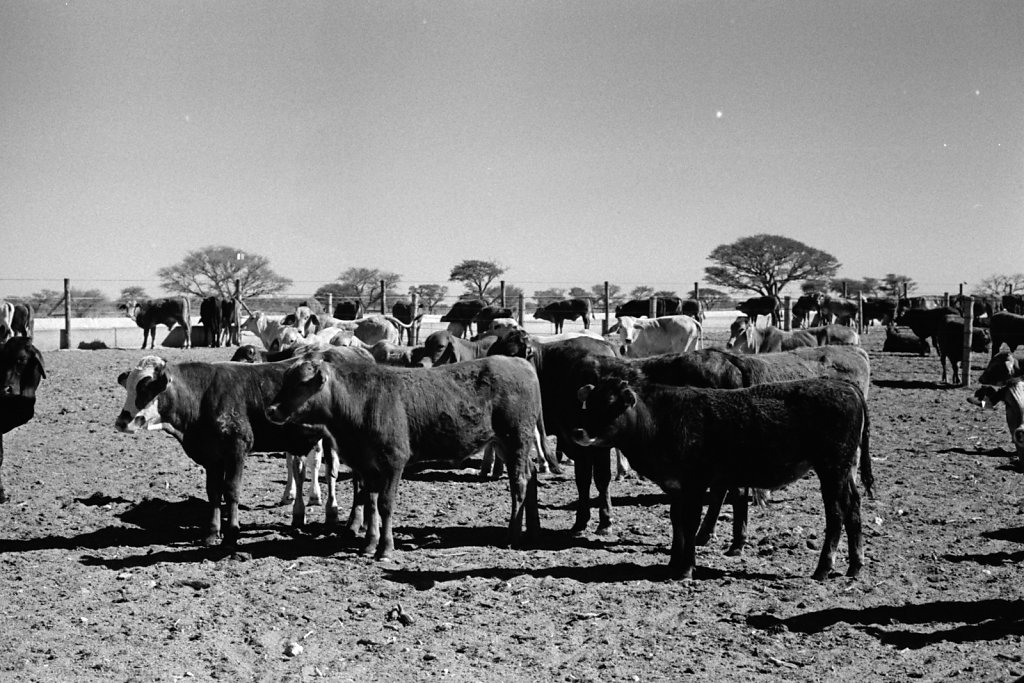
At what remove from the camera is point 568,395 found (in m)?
8.95

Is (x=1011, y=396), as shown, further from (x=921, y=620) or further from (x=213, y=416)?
(x=213, y=416)

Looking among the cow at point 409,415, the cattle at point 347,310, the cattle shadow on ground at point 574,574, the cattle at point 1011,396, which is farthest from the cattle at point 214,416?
the cattle at point 347,310

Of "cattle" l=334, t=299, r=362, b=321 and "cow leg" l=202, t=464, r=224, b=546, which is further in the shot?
"cattle" l=334, t=299, r=362, b=321

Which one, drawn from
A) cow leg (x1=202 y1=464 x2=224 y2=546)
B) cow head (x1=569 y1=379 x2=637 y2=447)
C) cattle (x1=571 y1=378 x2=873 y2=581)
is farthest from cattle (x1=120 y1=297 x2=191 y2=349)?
cattle (x1=571 y1=378 x2=873 y2=581)

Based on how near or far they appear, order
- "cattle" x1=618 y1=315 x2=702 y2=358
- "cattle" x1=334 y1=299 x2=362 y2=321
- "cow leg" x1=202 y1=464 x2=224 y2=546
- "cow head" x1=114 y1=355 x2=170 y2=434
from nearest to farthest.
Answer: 1. "cow head" x1=114 y1=355 x2=170 y2=434
2. "cow leg" x1=202 y1=464 x2=224 y2=546
3. "cattle" x1=618 y1=315 x2=702 y2=358
4. "cattle" x1=334 y1=299 x2=362 y2=321

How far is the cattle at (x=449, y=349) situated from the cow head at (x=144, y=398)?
4.45 meters

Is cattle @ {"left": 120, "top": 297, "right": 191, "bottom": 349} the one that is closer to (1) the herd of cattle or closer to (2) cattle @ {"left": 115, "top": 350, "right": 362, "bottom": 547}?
(1) the herd of cattle

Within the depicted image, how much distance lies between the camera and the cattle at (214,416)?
25.0 feet

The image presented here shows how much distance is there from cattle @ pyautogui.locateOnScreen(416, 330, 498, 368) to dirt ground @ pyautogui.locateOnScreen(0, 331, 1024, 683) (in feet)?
6.52

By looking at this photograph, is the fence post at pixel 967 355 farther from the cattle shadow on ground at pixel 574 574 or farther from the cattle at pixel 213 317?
the cattle at pixel 213 317

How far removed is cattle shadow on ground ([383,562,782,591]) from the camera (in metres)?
6.94

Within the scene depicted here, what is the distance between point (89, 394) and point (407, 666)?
12267 mm

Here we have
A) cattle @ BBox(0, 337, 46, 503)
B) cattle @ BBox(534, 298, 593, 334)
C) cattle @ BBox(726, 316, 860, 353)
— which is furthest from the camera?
cattle @ BBox(534, 298, 593, 334)

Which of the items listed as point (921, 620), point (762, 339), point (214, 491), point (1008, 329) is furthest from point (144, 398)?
point (1008, 329)
